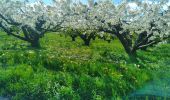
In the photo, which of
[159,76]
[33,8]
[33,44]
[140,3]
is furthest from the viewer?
[33,8]

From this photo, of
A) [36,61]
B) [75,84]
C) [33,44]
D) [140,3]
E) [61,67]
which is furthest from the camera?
[33,44]

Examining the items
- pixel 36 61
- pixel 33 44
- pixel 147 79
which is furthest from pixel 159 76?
pixel 33 44

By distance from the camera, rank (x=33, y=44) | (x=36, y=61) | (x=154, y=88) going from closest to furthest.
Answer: (x=154, y=88) < (x=36, y=61) < (x=33, y=44)

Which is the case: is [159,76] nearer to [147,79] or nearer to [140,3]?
[147,79]

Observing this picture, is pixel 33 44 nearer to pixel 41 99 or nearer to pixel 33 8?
pixel 33 8

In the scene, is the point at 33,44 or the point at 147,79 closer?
the point at 147,79

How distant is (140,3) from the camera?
2112cm

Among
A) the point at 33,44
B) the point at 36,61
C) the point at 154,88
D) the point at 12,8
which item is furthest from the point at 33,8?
the point at 154,88

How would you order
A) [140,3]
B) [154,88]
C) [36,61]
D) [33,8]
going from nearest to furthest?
1. [154,88]
2. [36,61]
3. [140,3]
4. [33,8]

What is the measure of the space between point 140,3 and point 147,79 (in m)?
12.2

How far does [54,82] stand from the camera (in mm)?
9344

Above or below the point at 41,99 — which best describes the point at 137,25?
above

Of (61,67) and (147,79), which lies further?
(61,67)

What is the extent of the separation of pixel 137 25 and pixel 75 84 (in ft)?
41.4
